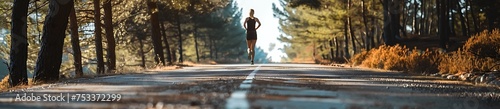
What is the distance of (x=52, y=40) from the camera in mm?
14156

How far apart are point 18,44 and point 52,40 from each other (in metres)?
0.84

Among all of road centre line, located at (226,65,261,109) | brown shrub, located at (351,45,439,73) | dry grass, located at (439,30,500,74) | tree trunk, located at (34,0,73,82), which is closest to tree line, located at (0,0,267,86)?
tree trunk, located at (34,0,73,82)

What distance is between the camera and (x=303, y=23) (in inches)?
2562

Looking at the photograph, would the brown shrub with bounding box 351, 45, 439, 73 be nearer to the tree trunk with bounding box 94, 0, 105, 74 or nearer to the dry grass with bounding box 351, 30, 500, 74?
the dry grass with bounding box 351, 30, 500, 74

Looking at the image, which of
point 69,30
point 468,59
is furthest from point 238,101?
point 69,30

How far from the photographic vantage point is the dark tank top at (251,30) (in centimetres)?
2083

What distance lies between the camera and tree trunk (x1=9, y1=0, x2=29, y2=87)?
14.1 metres

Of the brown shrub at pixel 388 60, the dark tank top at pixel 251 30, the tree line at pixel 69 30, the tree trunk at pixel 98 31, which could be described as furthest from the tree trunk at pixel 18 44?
the brown shrub at pixel 388 60

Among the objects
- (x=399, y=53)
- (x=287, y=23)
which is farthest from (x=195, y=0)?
(x=287, y=23)

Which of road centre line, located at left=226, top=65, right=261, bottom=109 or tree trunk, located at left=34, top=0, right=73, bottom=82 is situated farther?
tree trunk, located at left=34, top=0, right=73, bottom=82

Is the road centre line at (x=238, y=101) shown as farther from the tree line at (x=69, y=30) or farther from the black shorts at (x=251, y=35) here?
the black shorts at (x=251, y=35)

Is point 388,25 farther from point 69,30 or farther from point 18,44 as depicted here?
point 18,44

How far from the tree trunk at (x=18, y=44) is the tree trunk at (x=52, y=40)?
495mm

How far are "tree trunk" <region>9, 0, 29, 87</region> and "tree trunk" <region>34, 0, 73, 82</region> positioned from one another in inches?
19.5
